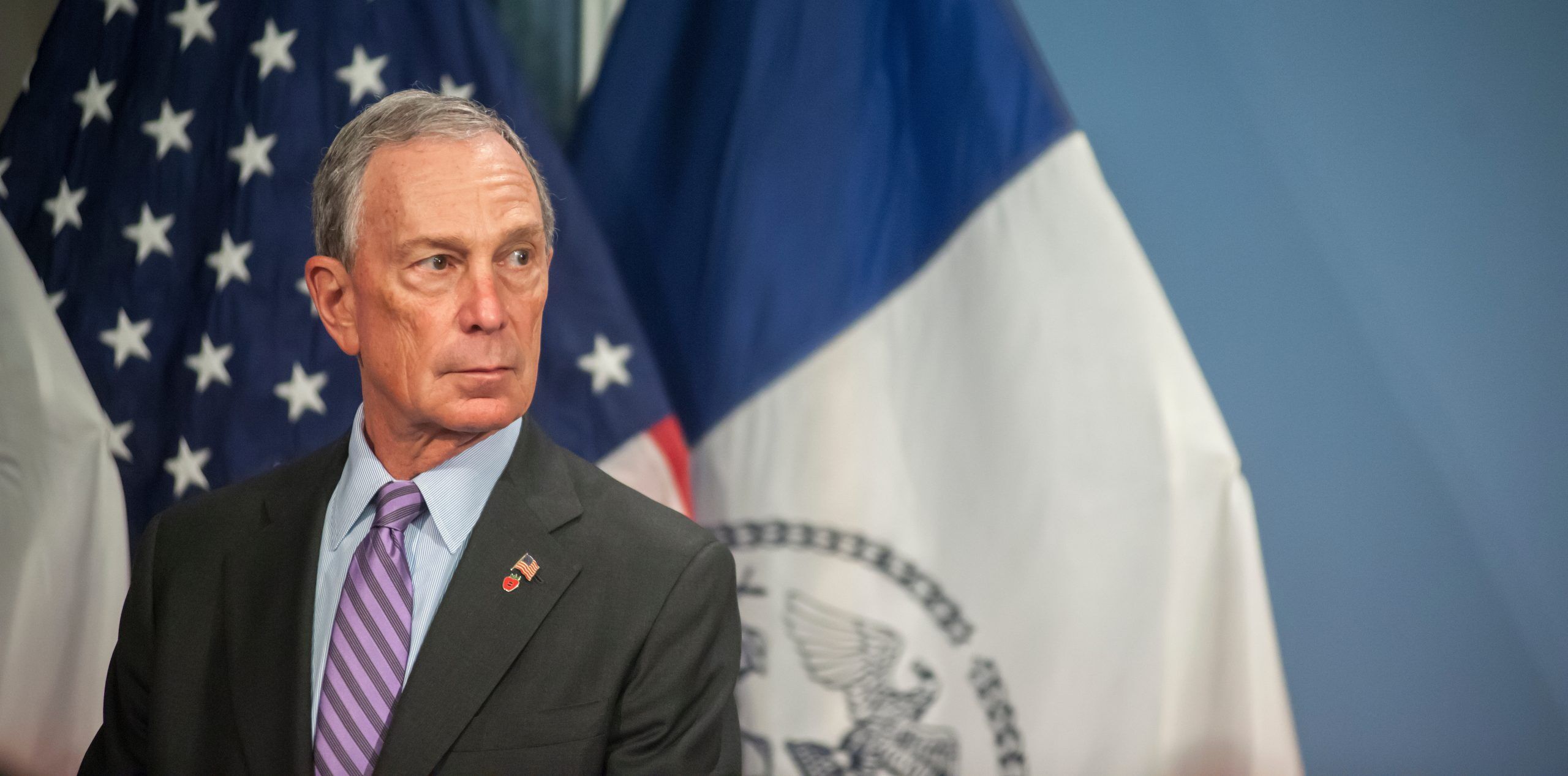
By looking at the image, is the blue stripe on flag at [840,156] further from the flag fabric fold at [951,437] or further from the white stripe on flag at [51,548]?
the white stripe on flag at [51,548]

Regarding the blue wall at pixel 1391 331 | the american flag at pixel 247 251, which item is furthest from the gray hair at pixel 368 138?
the blue wall at pixel 1391 331

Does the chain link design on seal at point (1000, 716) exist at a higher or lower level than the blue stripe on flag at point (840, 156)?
lower

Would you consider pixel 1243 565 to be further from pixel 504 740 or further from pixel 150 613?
pixel 150 613

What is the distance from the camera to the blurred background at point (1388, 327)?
153 cm

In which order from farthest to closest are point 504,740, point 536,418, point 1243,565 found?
1. point 536,418
2. point 1243,565
3. point 504,740

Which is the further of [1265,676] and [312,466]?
[1265,676]

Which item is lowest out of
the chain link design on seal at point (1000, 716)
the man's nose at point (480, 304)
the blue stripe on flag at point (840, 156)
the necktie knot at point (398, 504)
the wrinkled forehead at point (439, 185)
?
the chain link design on seal at point (1000, 716)

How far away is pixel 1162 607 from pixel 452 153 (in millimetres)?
1059

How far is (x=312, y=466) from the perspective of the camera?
107cm

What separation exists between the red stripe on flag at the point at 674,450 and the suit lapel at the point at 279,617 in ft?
1.88

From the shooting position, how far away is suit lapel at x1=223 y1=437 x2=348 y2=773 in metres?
0.91

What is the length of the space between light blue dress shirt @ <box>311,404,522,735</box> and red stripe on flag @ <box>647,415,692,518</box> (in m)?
0.58

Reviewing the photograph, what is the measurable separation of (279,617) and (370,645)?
0.09 meters

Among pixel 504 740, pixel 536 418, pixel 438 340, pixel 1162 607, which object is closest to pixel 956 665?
pixel 1162 607
